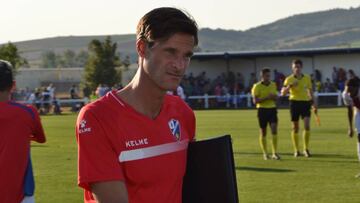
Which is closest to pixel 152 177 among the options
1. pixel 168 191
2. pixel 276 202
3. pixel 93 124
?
pixel 168 191

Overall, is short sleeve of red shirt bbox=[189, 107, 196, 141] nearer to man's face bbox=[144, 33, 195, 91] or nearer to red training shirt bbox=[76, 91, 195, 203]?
red training shirt bbox=[76, 91, 195, 203]

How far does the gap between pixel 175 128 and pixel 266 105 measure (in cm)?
1406

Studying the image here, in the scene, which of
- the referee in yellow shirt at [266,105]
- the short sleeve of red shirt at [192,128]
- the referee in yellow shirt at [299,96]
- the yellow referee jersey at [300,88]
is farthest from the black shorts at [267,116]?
the short sleeve of red shirt at [192,128]

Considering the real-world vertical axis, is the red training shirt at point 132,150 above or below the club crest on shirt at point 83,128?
below

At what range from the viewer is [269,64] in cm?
5434

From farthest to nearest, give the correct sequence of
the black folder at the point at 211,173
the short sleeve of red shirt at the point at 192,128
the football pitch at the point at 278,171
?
the football pitch at the point at 278,171, the short sleeve of red shirt at the point at 192,128, the black folder at the point at 211,173

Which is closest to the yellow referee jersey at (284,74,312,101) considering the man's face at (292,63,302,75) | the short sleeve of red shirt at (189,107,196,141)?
the man's face at (292,63,302,75)

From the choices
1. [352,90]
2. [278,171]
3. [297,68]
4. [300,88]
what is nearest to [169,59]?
[352,90]

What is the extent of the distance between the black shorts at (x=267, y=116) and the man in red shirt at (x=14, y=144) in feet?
39.0

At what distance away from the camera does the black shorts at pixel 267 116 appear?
58.2 ft

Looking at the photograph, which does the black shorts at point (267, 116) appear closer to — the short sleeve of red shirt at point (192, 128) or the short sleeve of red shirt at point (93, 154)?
the short sleeve of red shirt at point (192, 128)

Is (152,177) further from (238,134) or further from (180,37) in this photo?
(238,134)

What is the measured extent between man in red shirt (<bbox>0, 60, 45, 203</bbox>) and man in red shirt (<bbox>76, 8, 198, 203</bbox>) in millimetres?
2471

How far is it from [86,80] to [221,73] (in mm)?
16922
